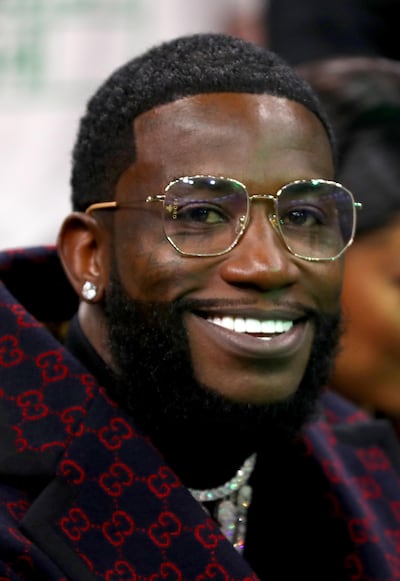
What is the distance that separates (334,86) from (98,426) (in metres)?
1.45

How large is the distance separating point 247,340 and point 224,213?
232 mm

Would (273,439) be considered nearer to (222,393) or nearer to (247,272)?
(222,393)

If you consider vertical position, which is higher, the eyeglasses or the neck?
the eyeglasses

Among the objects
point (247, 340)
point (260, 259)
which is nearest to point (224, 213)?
point (260, 259)

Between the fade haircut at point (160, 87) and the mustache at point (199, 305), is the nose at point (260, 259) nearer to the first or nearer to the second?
the mustache at point (199, 305)

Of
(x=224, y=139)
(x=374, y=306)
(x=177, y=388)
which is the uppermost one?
(x=224, y=139)

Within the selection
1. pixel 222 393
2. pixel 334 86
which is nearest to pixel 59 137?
pixel 334 86

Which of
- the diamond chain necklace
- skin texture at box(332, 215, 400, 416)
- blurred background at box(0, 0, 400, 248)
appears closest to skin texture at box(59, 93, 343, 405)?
the diamond chain necklace

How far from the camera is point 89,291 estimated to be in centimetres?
269

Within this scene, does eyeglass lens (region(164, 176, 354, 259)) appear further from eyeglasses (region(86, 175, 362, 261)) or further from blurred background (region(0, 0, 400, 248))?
blurred background (region(0, 0, 400, 248))

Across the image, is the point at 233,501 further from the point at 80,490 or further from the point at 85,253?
the point at 85,253

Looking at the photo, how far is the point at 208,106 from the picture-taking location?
2.56m

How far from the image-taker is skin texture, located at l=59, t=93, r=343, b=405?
98.6 inches

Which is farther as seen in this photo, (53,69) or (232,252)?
(53,69)
